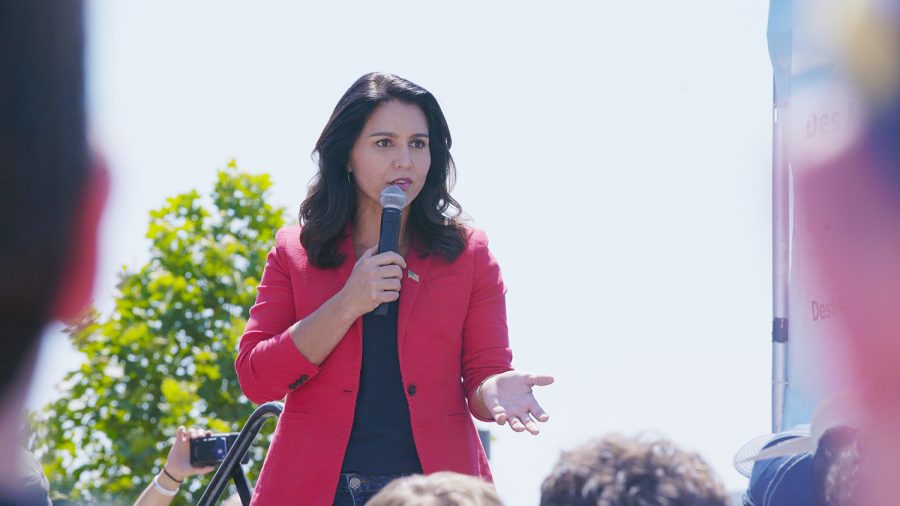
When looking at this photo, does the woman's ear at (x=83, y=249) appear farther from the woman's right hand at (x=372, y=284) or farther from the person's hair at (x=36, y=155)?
the woman's right hand at (x=372, y=284)

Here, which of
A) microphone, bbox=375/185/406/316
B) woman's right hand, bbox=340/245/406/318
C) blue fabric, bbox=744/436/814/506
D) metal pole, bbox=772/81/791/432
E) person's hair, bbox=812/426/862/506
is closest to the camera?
person's hair, bbox=812/426/862/506

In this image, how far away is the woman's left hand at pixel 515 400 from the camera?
8.26 ft

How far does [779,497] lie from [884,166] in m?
0.79

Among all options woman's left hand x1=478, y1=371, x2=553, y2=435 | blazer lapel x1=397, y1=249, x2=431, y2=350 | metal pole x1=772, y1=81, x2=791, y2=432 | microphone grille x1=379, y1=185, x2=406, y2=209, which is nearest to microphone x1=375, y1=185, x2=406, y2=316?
microphone grille x1=379, y1=185, x2=406, y2=209

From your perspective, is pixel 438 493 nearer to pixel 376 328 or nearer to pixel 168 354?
pixel 376 328

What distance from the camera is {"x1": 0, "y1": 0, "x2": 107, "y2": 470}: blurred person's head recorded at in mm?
1255

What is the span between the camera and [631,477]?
168 cm

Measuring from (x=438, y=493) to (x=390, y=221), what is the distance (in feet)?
3.60

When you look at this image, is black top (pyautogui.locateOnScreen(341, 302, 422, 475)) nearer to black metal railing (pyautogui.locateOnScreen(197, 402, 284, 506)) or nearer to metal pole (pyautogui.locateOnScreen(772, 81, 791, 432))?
black metal railing (pyautogui.locateOnScreen(197, 402, 284, 506))

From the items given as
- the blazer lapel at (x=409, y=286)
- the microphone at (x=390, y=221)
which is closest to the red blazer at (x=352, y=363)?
the blazer lapel at (x=409, y=286)

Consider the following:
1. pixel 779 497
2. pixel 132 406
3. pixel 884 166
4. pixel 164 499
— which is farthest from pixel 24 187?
pixel 132 406

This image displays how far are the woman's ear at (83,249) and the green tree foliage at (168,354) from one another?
24.0ft

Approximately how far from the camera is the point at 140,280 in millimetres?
9289

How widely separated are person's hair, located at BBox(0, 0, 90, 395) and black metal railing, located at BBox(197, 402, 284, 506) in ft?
7.46
